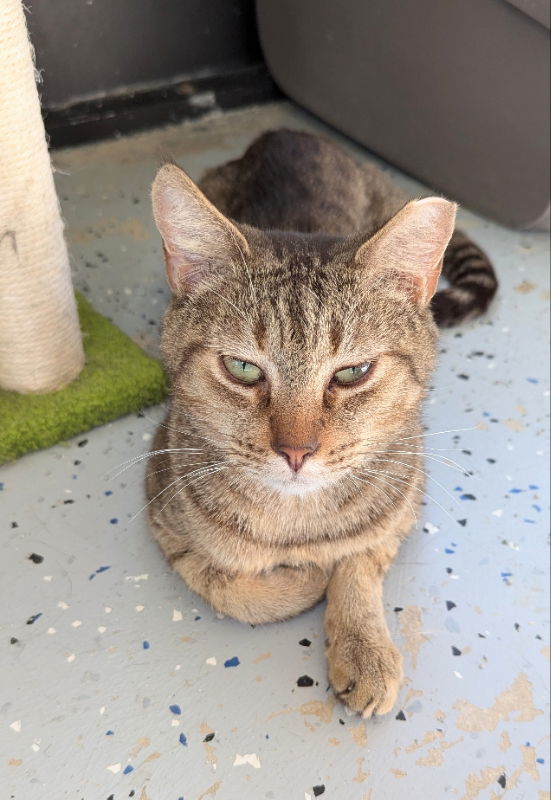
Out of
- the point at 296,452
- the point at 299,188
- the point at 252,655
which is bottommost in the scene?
the point at 252,655

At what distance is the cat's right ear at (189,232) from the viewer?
1225 mm

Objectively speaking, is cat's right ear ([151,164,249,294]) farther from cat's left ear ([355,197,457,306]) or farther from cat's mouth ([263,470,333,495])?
cat's mouth ([263,470,333,495])

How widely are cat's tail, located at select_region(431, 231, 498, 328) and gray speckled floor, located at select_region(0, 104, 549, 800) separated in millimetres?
250

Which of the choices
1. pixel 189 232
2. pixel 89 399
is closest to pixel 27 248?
pixel 89 399

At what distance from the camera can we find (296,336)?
1228 millimetres

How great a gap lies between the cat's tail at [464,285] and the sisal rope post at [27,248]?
0.98 meters

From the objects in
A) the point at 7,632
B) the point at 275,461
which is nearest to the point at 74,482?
the point at 7,632

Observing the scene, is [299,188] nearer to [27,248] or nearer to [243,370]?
[27,248]

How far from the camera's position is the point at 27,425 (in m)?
1.81

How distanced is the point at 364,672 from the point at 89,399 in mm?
916

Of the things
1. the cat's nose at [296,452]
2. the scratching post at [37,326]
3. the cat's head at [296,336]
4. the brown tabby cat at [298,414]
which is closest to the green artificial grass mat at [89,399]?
the scratching post at [37,326]

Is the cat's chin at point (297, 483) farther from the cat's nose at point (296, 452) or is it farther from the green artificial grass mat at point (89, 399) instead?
the green artificial grass mat at point (89, 399)

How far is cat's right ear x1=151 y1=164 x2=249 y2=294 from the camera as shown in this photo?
1225 mm

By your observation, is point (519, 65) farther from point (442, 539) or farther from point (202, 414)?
point (202, 414)
